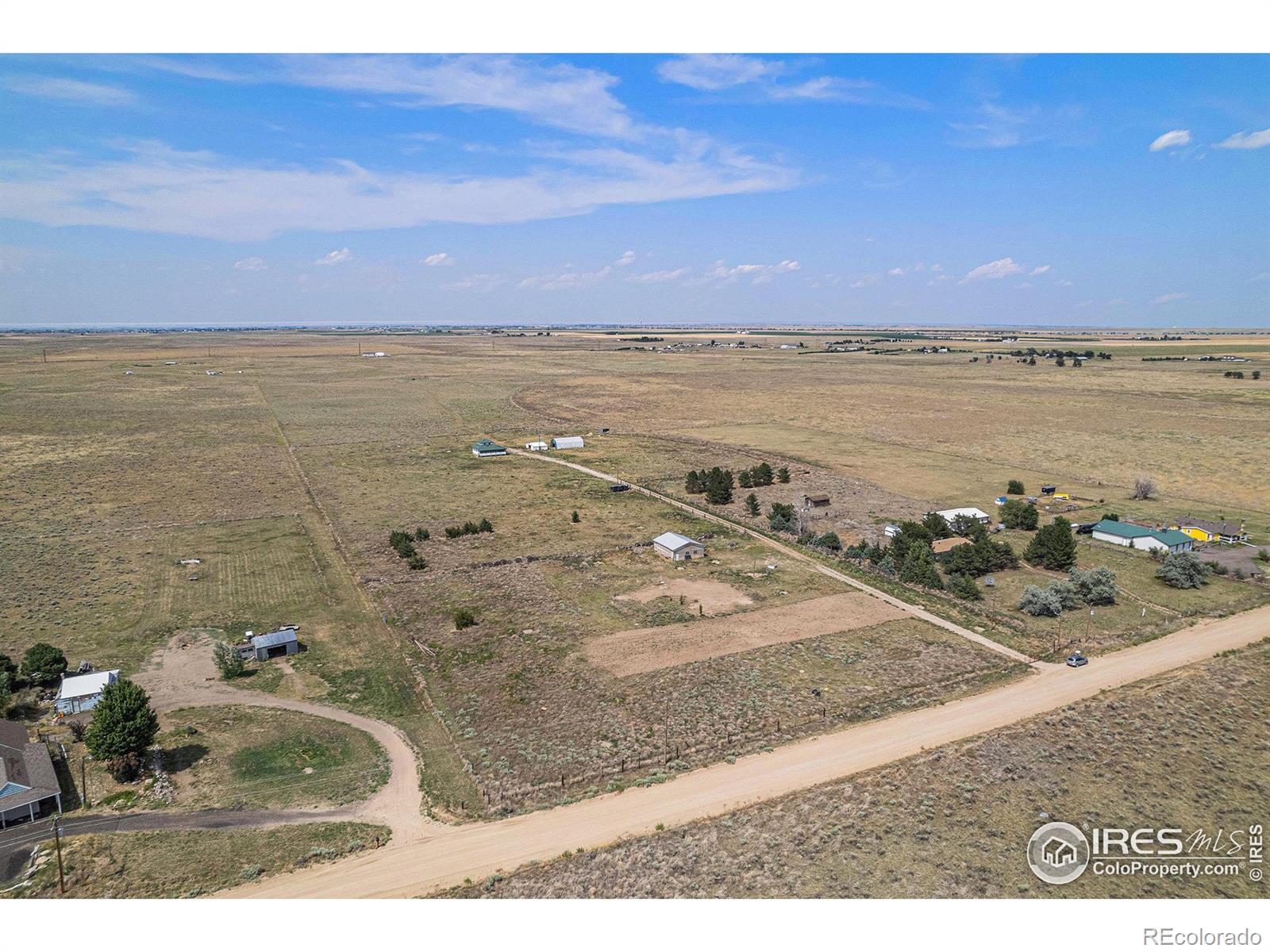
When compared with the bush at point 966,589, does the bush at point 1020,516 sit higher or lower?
higher

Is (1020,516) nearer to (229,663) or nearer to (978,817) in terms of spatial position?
(978,817)

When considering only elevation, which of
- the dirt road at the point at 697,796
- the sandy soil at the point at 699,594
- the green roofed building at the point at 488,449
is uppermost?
the green roofed building at the point at 488,449

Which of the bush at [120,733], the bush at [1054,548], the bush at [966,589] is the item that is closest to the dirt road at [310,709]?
the bush at [120,733]

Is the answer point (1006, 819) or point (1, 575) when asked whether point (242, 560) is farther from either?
point (1006, 819)

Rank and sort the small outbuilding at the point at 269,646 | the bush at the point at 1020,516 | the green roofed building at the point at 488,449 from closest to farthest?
the small outbuilding at the point at 269,646
the bush at the point at 1020,516
the green roofed building at the point at 488,449

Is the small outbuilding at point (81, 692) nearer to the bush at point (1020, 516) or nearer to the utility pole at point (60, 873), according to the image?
the utility pole at point (60, 873)

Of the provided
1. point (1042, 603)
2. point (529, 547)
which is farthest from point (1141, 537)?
point (529, 547)

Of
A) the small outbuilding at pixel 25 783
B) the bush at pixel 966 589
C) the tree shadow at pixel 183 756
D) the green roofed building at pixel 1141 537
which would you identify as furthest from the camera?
the green roofed building at pixel 1141 537

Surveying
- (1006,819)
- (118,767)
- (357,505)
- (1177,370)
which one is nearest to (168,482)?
(357,505)
